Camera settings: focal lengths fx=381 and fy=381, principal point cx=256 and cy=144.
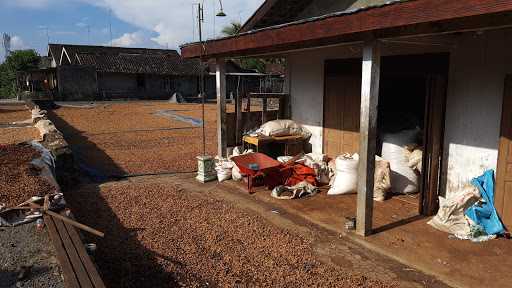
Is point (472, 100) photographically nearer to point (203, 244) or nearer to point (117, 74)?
point (203, 244)

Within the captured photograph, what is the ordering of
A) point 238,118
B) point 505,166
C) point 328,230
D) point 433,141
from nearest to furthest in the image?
point 505,166, point 328,230, point 433,141, point 238,118

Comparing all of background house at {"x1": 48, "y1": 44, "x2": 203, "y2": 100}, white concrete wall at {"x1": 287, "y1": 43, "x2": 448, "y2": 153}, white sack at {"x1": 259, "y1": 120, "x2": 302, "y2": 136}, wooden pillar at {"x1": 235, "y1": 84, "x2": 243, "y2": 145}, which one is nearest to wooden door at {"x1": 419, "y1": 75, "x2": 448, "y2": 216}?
white concrete wall at {"x1": 287, "y1": 43, "x2": 448, "y2": 153}

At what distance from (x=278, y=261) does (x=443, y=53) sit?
4.16 meters

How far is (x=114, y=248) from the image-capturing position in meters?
4.78

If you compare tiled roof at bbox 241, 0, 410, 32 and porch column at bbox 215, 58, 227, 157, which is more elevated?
tiled roof at bbox 241, 0, 410, 32

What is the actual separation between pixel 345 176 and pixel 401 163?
1020mm

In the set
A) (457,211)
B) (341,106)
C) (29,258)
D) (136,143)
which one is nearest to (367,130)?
(457,211)

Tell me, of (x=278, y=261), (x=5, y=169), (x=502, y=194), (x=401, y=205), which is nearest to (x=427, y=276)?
(x=278, y=261)

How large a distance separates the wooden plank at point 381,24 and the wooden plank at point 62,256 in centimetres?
405

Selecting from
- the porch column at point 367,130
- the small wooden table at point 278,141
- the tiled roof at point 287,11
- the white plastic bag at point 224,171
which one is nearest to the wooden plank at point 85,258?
the porch column at point 367,130

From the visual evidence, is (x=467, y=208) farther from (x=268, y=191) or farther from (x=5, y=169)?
(x=5, y=169)

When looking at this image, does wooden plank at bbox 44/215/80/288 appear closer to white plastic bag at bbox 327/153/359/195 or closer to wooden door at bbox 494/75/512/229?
white plastic bag at bbox 327/153/359/195

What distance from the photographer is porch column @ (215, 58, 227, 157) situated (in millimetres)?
8562

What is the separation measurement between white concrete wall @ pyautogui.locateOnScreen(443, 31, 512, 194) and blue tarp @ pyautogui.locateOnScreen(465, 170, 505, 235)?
26 cm
